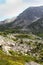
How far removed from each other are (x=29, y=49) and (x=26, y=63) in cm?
6933

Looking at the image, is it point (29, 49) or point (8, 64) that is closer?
point (8, 64)

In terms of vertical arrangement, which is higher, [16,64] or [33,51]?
[16,64]

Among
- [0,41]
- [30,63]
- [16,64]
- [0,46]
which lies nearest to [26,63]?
[30,63]

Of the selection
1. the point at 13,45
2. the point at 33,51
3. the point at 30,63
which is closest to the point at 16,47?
the point at 13,45

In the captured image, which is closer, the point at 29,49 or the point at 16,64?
the point at 16,64

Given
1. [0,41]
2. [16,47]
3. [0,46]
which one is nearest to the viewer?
[0,46]

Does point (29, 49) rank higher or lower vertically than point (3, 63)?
lower

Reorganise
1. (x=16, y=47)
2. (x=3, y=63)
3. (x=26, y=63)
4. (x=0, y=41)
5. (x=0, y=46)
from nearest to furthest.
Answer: (x=3, y=63)
(x=26, y=63)
(x=0, y=46)
(x=0, y=41)
(x=16, y=47)

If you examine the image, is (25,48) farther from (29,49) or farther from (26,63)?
(26,63)

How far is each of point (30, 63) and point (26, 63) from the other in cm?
192

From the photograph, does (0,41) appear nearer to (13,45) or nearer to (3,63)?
(13,45)

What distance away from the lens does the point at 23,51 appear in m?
130

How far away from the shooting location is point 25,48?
13700 centimetres

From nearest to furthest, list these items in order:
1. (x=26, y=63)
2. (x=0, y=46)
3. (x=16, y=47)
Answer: (x=26, y=63), (x=0, y=46), (x=16, y=47)
